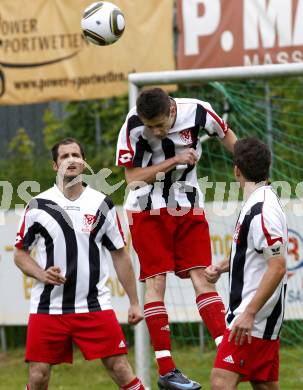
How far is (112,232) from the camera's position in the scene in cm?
727

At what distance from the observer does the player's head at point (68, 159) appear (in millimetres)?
7137

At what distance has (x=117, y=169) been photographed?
11.9m

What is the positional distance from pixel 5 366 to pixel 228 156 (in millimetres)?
Result: 3079

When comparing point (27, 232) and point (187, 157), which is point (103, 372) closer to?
point (27, 232)

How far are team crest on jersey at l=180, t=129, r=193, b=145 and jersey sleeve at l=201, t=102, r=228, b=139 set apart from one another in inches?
4.8

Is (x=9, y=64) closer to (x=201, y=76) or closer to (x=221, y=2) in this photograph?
(x=221, y=2)

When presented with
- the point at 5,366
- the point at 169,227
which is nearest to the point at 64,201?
the point at 169,227

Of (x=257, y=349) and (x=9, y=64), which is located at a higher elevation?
(x=9, y=64)

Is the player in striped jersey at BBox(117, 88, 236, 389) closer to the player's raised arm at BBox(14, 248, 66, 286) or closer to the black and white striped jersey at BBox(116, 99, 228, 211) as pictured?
the black and white striped jersey at BBox(116, 99, 228, 211)

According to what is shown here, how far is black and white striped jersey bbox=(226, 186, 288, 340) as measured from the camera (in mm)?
5809

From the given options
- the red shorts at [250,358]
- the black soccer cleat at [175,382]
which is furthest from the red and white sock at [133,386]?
the red shorts at [250,358]

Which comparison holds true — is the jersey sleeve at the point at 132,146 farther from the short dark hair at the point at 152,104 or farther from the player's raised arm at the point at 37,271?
the player's raised arm at the point at 37,271

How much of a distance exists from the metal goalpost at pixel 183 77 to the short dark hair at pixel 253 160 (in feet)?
7.54

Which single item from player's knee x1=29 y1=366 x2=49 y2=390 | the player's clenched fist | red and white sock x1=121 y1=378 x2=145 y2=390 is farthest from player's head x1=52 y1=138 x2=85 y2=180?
red and white sock x1=121 y1=378 x2=145 y2=390
